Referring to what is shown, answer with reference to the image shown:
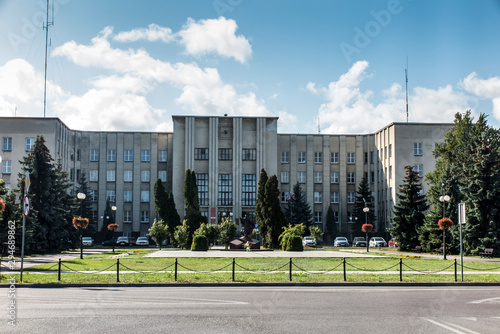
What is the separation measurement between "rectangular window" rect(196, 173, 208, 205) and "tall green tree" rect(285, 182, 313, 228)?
12207 mm

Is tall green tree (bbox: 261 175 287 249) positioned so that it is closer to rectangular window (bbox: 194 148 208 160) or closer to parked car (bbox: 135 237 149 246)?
rectangular window (bbox: 194 148 208 160)

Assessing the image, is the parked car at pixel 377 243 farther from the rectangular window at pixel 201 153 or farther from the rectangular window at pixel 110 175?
the rectangular window at pixel 110 175

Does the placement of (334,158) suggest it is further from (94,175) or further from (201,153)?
(94,175)

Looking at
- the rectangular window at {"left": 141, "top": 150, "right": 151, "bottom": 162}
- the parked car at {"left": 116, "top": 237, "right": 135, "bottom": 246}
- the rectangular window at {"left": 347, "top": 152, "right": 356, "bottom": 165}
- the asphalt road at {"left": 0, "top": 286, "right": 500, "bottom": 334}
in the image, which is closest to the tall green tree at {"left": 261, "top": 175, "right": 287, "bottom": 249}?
the parked car at {"left": 116, "top": 237, "right": 135, "bottom": 246}

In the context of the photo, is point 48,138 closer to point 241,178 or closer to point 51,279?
point 241,178

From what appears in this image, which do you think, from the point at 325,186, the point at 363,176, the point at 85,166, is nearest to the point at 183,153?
the point at 85,166

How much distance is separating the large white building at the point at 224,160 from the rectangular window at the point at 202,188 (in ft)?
0.41

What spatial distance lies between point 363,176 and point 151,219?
108 feet

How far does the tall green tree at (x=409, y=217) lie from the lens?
48.7 m

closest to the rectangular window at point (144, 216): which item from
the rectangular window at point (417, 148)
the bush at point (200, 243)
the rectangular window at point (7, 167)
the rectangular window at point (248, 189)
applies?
the rectangular window at point (248, 189)

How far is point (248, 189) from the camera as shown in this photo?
2879 inches

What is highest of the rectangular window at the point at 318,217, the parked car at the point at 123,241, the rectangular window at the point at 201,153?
the rectangular window at the point at 201,153

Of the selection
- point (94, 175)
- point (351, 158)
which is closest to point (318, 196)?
point (351, 158)

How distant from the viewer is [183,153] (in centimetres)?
7400
